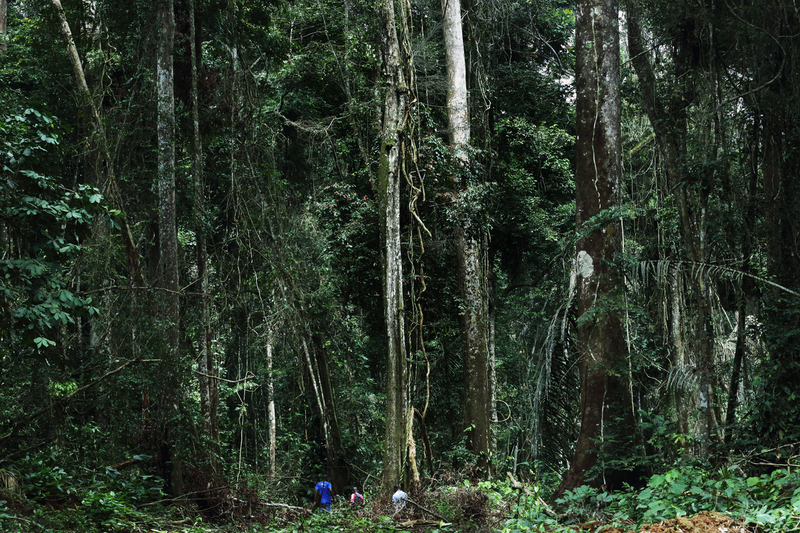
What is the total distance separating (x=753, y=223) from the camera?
685 cm

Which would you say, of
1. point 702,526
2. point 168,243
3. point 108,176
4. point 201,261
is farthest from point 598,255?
point 201,261

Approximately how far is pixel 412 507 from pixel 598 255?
12.2ft

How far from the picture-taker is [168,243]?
33.2 ft

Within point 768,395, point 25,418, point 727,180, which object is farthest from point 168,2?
point 768,395

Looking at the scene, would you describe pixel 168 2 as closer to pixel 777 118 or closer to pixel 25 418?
pixel 25 418

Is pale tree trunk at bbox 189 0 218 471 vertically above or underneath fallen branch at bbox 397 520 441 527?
above

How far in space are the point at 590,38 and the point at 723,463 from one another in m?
4.71

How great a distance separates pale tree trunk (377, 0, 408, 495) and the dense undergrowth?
712 millimetres

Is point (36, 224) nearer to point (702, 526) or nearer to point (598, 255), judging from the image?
point (598, 255)

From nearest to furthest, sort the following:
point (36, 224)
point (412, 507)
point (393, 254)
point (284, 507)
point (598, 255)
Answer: point (36, 224)
point (598, 255)
point (412, 507)
point (393, 254)
point (284, 507)

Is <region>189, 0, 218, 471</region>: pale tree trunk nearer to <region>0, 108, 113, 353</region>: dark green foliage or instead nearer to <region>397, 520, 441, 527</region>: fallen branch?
<region>0, 108, 113, 353</region>: dark green foliage

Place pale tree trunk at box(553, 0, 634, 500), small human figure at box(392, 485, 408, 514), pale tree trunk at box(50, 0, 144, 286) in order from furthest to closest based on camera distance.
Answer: pale tree trunk at box(50, 0, 144, 286)
small human figure at box(392, 485, 408, 514)
pale tree trunk at box(553, 0, 634, 500)

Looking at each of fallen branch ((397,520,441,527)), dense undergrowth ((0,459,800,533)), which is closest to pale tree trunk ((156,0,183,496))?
dense undergrowth ((0,459,800,533))

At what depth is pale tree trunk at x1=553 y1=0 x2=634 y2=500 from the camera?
6.82m
